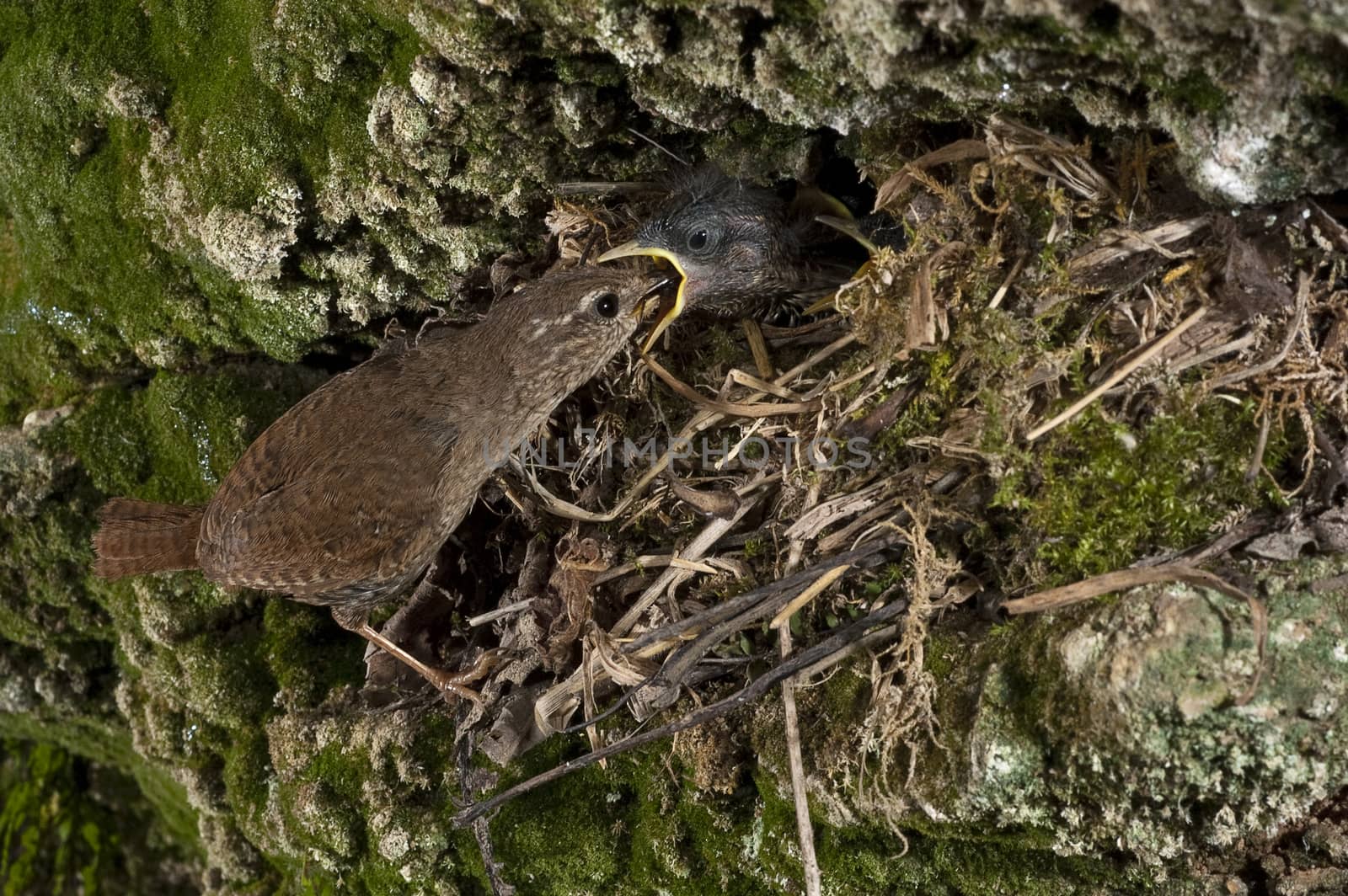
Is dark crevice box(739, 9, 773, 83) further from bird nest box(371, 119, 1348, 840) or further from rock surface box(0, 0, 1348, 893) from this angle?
bird nest box(371, 119, 1348, 840)

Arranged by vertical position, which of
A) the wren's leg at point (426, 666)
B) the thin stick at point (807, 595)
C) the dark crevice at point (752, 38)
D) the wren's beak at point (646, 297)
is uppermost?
the dark crevice at point (752, 38)

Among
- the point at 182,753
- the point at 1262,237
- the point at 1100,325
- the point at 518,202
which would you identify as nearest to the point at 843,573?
the point at 1100,325

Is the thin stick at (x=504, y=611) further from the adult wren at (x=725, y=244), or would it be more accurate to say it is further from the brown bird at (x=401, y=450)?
the adult wren at (x=725, y=244)

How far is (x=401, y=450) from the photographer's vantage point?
10.2 ft

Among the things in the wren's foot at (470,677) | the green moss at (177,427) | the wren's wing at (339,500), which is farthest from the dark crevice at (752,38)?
the green moss at (177,427)

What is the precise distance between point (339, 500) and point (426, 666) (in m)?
0.57

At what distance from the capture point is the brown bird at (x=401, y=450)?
306 centimetres

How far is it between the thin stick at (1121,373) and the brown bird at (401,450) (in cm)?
134

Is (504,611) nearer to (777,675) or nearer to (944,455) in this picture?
(777,675)

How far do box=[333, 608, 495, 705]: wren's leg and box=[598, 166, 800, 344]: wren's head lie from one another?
112cm

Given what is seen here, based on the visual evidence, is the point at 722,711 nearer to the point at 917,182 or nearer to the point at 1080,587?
the point at 1080,587

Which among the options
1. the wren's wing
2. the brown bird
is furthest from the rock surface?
the wren's wing

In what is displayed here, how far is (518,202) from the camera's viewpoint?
2.90 m

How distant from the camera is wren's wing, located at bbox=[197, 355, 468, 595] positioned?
305 cm
